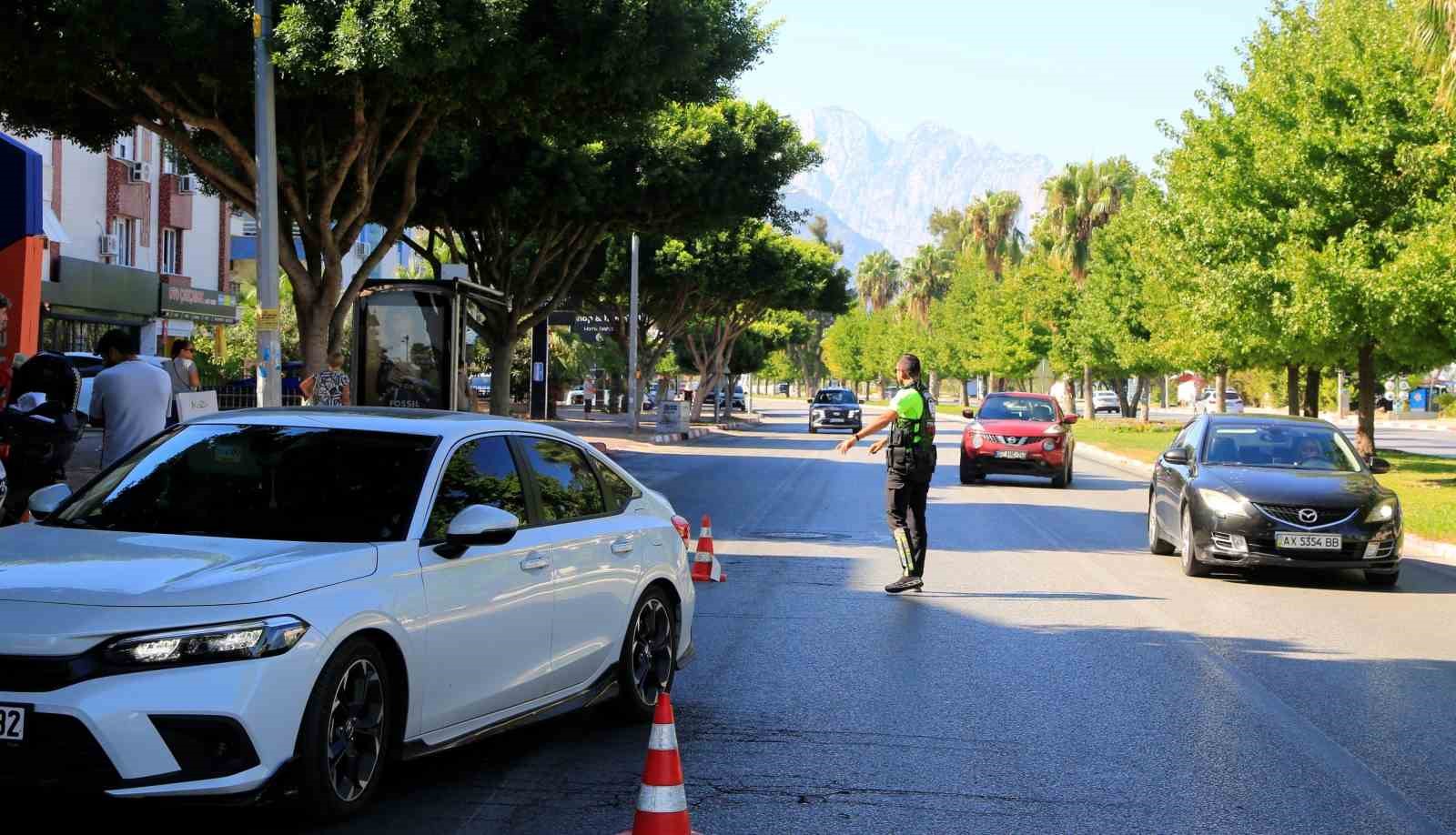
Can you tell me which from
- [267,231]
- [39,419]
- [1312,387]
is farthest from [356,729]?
[1312,387]

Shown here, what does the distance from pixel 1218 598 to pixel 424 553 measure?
8.57m

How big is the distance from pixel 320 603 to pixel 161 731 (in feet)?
2.20

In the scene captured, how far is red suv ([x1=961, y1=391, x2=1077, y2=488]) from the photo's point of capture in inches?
1037

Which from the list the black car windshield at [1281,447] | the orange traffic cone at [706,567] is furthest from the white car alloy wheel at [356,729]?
the black car windshield at [1281,447]

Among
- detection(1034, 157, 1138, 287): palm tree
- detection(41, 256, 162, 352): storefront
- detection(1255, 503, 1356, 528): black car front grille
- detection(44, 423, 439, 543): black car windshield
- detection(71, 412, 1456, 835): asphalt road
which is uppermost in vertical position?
detection(1034, 157, 1138, 287): palm tree

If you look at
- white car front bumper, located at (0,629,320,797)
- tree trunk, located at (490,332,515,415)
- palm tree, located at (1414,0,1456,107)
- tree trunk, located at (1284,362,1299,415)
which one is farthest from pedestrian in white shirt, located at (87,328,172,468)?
tree trunk, located at (1284,362,1299,415)

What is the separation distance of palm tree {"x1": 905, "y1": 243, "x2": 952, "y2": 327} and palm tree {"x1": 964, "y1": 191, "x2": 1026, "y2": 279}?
2249cm

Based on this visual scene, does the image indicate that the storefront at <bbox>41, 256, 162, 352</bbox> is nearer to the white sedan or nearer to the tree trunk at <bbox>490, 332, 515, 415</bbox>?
the tree trunk at <bbox>490, 332, 515, 415</bbox>

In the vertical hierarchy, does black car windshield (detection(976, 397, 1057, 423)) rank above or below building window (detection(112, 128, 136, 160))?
below

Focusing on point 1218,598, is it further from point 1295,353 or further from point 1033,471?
point 1295,353

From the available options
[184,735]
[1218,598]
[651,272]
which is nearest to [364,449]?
[184,735]

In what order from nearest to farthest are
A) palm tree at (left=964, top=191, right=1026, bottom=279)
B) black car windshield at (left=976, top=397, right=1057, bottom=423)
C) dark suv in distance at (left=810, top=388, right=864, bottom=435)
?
1. black car windshield at (left=976, top=397, right=1057, bottom=423)
2. dark suv in distance at (left=810, top=388, right=864, bottom=435)
3. palm tree at (left=964, top=191, right=1026, bottom=279)

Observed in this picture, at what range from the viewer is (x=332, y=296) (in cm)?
2086

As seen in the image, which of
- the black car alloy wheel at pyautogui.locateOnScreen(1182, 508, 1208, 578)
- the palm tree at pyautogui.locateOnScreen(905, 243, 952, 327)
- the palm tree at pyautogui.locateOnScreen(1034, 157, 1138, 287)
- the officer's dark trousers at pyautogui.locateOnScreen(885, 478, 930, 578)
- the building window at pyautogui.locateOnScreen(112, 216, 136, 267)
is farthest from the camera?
the palm tree at pyautogui.locateOnScreen(905, 243, 952, 327)
